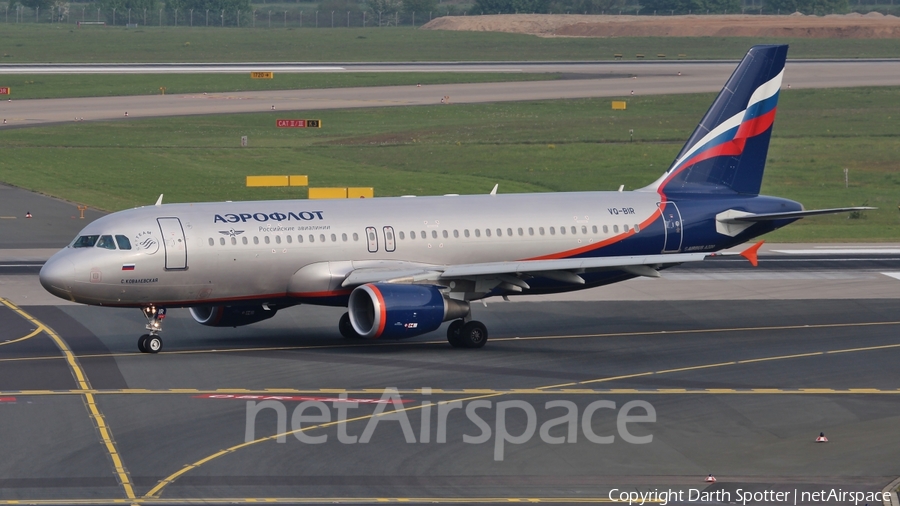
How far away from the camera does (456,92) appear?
408ft

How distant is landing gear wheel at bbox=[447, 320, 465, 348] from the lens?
40938mm

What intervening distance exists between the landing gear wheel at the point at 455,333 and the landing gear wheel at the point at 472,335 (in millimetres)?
110

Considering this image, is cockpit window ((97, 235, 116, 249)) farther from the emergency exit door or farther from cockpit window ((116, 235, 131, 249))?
the emergency exit door

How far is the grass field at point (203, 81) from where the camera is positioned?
413 ft

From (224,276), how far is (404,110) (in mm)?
73717

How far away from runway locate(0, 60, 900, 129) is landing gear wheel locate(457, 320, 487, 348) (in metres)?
71.3

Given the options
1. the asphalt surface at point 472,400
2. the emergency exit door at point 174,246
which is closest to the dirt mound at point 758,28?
the asphalt surface at point 472,400

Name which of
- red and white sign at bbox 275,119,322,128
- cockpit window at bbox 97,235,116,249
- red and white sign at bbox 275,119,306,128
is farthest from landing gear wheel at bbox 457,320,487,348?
red and white sign at bbox 275,119,306,128

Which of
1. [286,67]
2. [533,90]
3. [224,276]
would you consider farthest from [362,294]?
[286,67]

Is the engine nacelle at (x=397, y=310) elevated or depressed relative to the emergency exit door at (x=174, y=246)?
depressed

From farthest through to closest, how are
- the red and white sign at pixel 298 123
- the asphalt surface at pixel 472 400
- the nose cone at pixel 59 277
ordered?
1. the red and white sign at pixel 298 123
2. the nose cone at pixel 59 277
3. the asphalt surface at pixel 472 400

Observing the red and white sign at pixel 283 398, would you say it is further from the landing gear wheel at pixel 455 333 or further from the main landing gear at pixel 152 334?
the landing gear wheel at pixel 455 333

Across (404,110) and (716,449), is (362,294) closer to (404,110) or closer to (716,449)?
(716,449)

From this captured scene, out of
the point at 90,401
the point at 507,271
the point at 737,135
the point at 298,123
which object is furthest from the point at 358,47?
the point at 90,401
